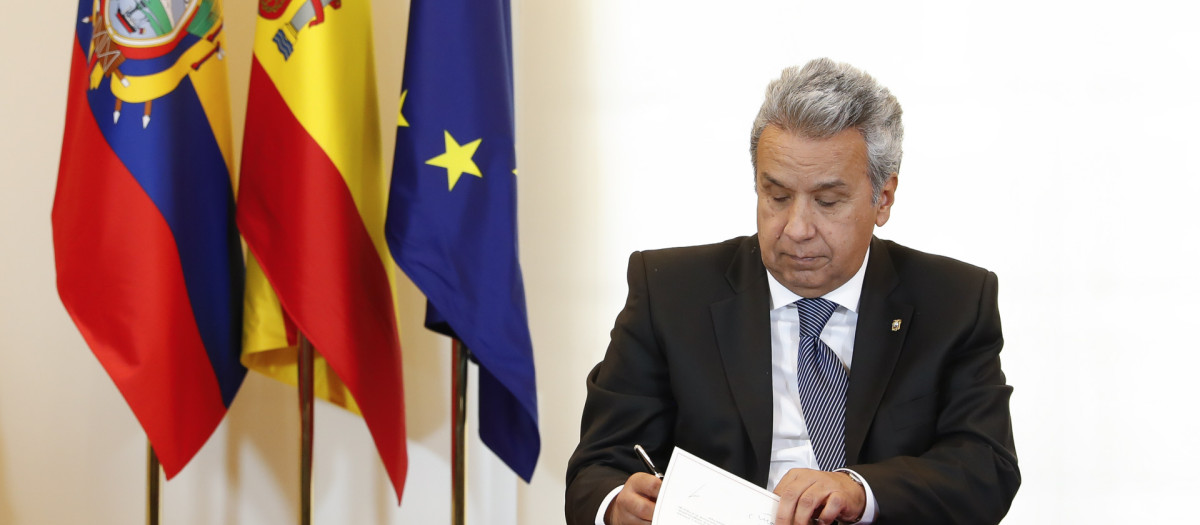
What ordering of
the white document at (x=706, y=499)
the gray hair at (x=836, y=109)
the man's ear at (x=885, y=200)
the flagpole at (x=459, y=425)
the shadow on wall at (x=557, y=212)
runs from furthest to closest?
1. the shadow on wall at (x=557, y=212)
2. the flagpole at (x=459, y=425)
3. the man's ear at (x=885, y=200)
4. the gray hair at (x=836, y=109)
5. the white document at (x=706, y=499)

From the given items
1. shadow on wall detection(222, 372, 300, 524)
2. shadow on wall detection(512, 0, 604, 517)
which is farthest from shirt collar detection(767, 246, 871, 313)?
shadow on wall detection(222, 372, 300, 524)

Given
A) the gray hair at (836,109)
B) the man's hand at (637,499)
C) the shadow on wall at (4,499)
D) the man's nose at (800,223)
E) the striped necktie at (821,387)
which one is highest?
the gray hair at (836,109)

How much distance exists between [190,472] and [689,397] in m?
1.83

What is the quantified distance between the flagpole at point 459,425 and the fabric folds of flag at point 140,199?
25.7 inches

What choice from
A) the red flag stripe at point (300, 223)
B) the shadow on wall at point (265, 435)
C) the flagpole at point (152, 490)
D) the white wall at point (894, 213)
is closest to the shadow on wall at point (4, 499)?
the white wall at point (894, 213)

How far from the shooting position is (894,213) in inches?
123

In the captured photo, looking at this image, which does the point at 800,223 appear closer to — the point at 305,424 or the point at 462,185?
the point at 462,185

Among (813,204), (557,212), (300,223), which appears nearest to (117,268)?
(300,223)

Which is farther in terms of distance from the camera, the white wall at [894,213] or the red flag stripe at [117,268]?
the white wall at [894,213]

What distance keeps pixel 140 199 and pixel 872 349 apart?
1.67 meters

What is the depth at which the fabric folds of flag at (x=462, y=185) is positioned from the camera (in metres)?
2.57

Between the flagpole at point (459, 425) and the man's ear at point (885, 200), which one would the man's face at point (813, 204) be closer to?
the man's ear at point (885, 200)

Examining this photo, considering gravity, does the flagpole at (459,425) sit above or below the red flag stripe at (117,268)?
below

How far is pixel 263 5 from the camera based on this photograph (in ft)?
8.37
